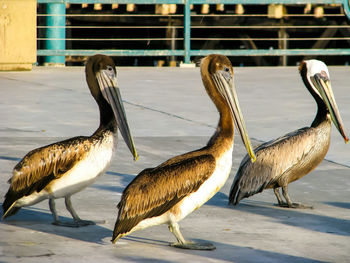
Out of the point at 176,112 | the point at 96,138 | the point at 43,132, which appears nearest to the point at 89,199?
the point at 96,138

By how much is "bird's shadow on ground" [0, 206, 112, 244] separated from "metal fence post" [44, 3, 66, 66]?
11.4 m

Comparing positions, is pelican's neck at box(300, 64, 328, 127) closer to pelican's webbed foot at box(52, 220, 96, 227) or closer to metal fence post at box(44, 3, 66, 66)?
pelican's webbed foot at box(52, 220, 96, 227)

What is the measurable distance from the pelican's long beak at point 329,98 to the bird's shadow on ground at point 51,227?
2156 millimetres

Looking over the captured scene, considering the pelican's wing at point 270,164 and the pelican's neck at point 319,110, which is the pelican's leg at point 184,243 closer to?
the pelican's wing at point 270,164

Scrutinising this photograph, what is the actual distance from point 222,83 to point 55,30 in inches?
487

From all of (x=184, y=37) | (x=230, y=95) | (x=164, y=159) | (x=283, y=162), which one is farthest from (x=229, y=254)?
(x=184, y=37)

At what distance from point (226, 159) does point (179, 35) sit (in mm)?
21041

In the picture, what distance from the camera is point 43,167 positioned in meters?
5.51

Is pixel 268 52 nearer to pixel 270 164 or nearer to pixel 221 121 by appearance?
pixel 270 164

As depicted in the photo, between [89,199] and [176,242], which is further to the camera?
[89,199]

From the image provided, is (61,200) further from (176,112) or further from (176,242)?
(176,112)

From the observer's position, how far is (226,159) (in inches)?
204

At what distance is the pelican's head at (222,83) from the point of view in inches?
211

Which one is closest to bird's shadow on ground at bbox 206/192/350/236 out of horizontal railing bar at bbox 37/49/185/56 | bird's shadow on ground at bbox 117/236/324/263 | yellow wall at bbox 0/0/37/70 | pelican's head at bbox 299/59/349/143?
bird's shadow on ground at bbox 117/236/324/263
